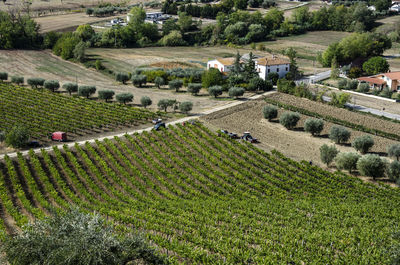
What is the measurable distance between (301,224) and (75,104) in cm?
4581

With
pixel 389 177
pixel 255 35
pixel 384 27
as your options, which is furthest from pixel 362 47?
pixel 389 177

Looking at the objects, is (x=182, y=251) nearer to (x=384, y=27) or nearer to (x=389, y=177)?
(x=389, y=177)

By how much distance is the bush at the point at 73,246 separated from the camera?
2236 cm

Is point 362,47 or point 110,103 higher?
point 362,47

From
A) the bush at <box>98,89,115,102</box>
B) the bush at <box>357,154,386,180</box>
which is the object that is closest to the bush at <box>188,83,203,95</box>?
the bush at <box>98,89,115,102</box>

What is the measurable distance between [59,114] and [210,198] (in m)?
32.4

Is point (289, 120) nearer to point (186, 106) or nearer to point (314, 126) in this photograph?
point (314, 126)

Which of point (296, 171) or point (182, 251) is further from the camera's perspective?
point (296, 171)

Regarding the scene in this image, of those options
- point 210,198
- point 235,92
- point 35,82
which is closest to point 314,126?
point 235,92

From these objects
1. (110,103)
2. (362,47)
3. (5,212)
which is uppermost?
(362,47)

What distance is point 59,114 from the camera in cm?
6112

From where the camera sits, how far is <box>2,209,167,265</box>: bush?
73.4ft

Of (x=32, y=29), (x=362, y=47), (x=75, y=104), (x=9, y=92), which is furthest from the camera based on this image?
(x=32, y=29)

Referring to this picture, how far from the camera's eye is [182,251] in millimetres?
29203
